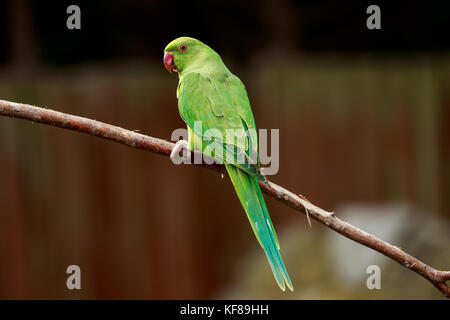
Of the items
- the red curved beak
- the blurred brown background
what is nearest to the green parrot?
the red curved beak

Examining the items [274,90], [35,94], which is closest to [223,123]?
[274,90]

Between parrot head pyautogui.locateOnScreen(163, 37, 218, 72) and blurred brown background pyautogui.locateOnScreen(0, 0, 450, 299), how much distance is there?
297 centimetres

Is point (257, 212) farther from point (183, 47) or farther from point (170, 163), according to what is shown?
point (170, 163)

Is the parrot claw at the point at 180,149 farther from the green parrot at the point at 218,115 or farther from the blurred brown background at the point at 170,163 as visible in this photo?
the blurred brown background at the point at 170,163

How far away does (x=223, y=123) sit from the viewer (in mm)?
1875

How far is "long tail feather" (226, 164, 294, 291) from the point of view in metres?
1.58

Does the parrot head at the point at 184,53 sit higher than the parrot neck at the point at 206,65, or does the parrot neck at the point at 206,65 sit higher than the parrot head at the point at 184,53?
the parrot head at the point at 184,53

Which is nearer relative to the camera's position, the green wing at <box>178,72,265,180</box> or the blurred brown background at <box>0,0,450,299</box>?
the green wing at <box>178,72,265,180</box>

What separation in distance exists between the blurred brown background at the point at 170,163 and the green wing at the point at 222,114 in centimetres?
297

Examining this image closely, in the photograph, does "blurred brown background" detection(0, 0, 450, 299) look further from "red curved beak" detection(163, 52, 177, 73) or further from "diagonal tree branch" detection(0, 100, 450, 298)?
"diagonal tree branch" detection(0, 100, 450, 298)

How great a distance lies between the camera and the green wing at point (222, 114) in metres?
1.80

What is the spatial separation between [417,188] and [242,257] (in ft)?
4.89

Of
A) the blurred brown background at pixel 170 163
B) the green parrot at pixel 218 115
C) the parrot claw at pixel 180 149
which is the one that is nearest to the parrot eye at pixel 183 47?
the green parrot at pixel 218 115

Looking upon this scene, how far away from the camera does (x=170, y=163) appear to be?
16.3 feet
